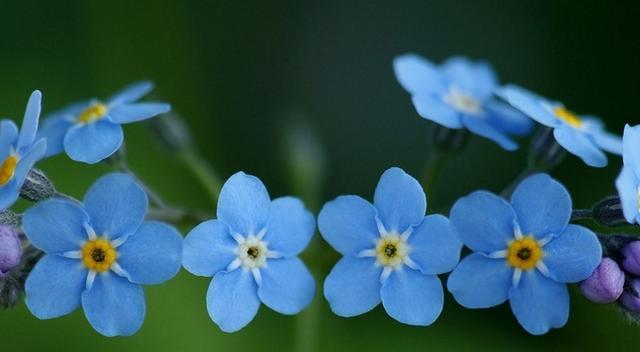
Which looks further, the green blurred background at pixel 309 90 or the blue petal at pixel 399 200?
the green blurred background at pixel 309 90

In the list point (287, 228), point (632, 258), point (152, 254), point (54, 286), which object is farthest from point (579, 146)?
point (54, 286)

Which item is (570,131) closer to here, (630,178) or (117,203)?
(630,178)

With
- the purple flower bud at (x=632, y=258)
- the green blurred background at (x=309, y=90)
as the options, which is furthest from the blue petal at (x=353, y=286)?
the green blurred background at (x=309, y=90)

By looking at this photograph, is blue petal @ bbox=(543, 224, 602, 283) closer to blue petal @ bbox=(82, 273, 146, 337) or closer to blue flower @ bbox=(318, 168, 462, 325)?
blue flower @ bbox=(318, 168, 462, 325)

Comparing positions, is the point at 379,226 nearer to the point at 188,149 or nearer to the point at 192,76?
the point at 188,149

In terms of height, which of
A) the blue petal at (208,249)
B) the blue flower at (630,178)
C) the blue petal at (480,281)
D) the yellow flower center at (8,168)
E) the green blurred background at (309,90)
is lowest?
the green blurred background at (309,90)

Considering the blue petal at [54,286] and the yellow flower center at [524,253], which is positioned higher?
the yellow flower center at [524,253]

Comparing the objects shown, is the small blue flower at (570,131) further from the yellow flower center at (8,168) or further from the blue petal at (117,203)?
the yellow flower center at (8,168)
